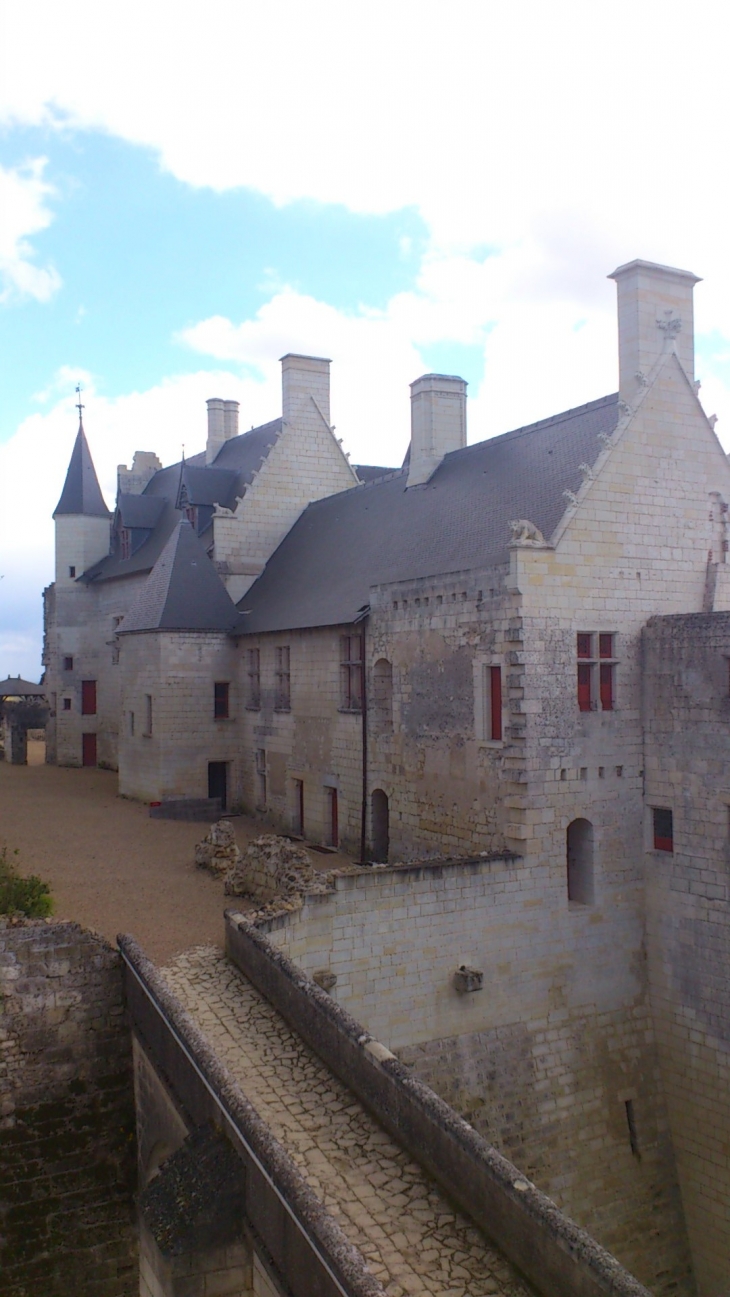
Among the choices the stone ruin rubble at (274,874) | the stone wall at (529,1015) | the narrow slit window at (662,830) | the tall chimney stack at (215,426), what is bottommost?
the stone wall at (529,1015)

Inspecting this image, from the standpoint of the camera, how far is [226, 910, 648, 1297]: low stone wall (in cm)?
541

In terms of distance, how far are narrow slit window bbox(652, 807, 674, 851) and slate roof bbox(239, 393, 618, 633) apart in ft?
14.3

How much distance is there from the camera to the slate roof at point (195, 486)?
2619cm

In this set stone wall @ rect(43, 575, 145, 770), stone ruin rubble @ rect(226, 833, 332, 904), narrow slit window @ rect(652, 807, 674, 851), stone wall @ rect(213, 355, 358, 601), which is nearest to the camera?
stone ruin rubble @ rect(226, 833, 332, 904)

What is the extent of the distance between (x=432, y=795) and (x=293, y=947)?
4404 millimetres

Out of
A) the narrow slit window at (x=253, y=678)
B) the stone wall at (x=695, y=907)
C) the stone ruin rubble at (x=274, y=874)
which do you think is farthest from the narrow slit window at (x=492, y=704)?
the narrow slit window at (x=253, y=678)

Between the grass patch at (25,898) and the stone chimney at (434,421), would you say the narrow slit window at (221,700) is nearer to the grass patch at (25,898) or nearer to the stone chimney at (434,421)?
the stone chimney at (434,421)

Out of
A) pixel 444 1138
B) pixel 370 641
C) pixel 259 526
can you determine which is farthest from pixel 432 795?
pixel 259 526

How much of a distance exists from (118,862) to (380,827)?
14.9ft

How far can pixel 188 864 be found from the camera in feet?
54.3

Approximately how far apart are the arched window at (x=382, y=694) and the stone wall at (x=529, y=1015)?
4489 millimetres

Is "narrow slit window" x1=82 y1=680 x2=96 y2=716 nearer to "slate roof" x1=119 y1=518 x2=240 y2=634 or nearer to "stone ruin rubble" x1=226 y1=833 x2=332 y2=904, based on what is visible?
"slate roof" x1=119 y1=518 x2=240 y2=634

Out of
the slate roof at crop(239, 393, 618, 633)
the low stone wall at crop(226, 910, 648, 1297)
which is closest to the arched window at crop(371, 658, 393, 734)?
the slate roof at crop(239, 393, 618, 633)

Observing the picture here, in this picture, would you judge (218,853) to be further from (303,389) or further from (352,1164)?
(303,389)
